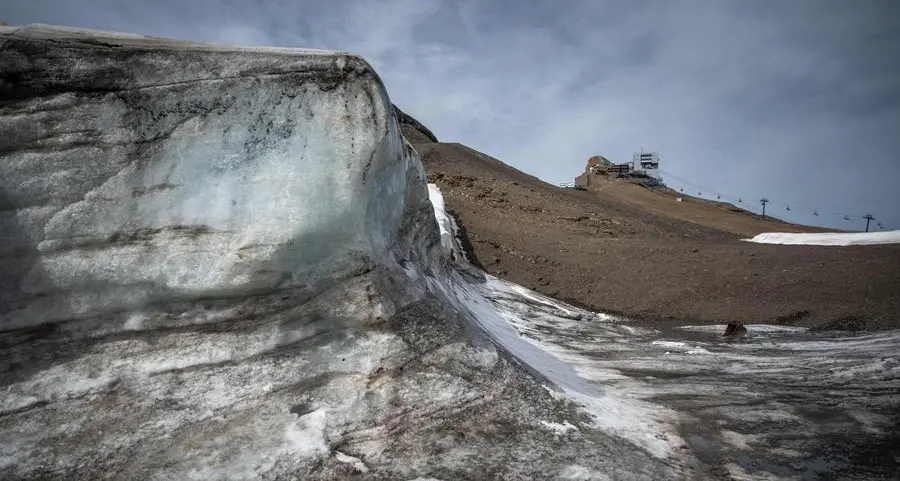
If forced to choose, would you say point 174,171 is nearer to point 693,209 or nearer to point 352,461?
point 352,461

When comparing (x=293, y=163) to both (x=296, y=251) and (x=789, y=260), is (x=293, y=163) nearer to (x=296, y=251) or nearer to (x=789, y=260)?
(x=296, y=251)

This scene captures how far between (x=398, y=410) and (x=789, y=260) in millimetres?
11585

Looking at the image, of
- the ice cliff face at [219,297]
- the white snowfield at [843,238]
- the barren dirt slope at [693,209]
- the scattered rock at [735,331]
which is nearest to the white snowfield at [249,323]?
the ice cliff face at [219,297]

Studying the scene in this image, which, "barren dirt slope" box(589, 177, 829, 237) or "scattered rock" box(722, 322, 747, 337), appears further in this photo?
"barren dirt slope" box(589, 177, 829, 237)

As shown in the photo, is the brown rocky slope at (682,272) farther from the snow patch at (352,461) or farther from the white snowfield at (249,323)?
the snow patch at (352,461)

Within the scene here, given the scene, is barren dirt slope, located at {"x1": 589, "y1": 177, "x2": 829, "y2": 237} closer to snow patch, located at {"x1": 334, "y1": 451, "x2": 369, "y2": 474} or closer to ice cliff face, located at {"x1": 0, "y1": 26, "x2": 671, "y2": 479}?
ice cliff face, located at {"x1": 0, "y1": 26, "x2": 671, "y2": 479}

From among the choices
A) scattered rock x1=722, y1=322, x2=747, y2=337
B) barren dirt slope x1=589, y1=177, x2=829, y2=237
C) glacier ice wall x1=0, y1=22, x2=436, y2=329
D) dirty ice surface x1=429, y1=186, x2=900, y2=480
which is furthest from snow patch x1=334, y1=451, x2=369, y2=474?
barren dirt slope x1=589, y1=177, x2=829, y2=237

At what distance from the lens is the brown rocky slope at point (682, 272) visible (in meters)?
10.3

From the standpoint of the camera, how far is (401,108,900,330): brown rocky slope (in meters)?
10.3

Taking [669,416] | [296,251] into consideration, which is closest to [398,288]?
[296,251]

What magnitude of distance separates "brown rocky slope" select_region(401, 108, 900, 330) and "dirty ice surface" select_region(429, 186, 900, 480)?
237 centimetres

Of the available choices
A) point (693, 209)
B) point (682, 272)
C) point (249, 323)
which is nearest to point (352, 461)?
point (249, 323)

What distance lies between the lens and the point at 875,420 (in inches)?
158

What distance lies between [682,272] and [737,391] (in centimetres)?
804
